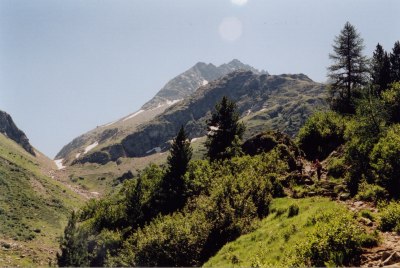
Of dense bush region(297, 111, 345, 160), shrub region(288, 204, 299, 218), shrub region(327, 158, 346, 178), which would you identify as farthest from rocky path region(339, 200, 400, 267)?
dense bush region(297, 111, 345, 160)

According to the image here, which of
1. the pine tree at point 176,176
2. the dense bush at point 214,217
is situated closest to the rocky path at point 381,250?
the dense bush at point 214,217

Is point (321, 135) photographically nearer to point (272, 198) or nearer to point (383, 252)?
point (272, 198)

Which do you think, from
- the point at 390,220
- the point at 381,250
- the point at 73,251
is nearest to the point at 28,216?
the point at 73,251

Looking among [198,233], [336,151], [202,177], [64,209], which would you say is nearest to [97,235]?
[202,177]

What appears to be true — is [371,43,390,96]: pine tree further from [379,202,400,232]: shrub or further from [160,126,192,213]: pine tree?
[379,202,400,232]: shrub

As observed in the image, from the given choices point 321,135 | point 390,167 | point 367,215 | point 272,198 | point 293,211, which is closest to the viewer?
point 367,215

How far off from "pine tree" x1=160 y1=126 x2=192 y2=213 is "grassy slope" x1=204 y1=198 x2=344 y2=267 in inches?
1004

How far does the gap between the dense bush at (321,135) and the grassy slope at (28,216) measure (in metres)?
64.9

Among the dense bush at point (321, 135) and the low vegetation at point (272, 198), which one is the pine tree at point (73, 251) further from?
the dense bush at point (321, 135)

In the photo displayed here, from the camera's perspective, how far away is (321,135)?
2120 inches

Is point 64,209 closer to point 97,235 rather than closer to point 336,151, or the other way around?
point 97,235

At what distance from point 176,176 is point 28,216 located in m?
100

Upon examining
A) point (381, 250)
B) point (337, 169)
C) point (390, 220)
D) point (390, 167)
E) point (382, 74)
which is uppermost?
point (382, 74)

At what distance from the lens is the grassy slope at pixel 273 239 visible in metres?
23.4
